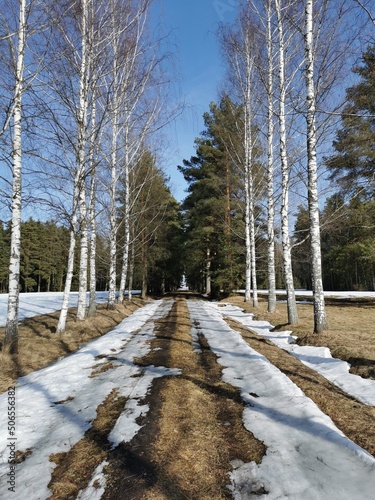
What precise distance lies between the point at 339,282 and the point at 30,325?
194ft

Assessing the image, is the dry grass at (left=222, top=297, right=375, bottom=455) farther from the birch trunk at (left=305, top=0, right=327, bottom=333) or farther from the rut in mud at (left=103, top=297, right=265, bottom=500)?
the rut in mud at (left=103, top=297, right=265, bottom=500)

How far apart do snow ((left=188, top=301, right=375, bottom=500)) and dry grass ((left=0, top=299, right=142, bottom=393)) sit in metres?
4.08

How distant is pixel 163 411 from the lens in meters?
3.68

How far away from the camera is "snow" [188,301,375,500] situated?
89.8 inches

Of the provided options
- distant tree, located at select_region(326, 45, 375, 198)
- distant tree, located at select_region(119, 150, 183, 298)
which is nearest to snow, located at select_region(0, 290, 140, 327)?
distant tree, located at select_region(119, 150, 183, 298)

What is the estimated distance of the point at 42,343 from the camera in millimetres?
7891

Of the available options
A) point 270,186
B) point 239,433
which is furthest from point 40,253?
point 239,433

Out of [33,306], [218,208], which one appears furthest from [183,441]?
[218,208]

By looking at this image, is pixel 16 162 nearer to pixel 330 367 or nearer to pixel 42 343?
pixel 42 343

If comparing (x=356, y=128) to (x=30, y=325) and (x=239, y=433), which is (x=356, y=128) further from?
(x=30, y=325)

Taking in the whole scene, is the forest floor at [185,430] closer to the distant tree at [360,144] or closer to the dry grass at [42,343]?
the dry grass at [42,343]

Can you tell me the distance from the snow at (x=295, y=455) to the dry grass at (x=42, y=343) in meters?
4.08

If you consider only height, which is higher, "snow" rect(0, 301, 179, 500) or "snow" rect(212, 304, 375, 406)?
"snow" rect(212, 304, 375, 406)

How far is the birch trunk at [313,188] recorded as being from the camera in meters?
7.87
